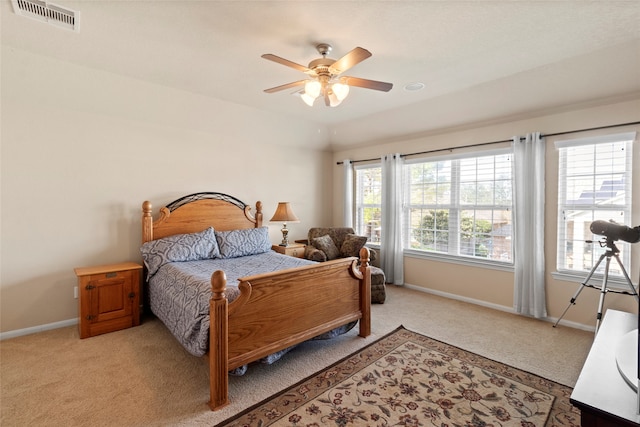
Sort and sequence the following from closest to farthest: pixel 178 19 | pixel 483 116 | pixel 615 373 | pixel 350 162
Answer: pixel 615 373 → pixel 178 19 → pixel 483 116 → pixel 350 162

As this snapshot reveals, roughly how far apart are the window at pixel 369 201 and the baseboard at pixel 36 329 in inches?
167

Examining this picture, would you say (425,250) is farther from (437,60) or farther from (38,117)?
(38,117)

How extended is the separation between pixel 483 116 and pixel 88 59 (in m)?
4.34

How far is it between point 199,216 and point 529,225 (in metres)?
4.14

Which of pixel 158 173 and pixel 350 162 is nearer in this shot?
pixel 158 173

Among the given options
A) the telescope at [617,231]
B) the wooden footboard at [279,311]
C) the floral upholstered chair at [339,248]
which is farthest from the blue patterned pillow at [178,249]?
the telescope at [617,231]

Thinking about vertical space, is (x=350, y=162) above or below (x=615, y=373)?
above

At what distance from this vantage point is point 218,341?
6.36 feet

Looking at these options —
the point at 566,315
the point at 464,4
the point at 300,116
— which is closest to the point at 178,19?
the point at 464,4

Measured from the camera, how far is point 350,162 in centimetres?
553

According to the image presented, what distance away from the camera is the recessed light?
3.27 metres

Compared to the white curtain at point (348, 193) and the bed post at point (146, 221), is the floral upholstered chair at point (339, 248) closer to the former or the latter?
the white curtain at point (348, 193)

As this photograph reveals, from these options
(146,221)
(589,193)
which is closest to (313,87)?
(146,221)

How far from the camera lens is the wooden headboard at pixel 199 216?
3648mm
